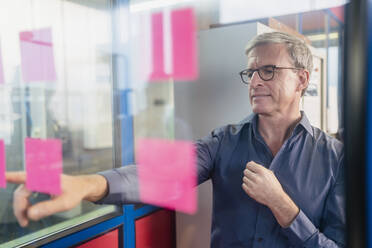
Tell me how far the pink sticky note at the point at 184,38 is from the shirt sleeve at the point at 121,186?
0.57m

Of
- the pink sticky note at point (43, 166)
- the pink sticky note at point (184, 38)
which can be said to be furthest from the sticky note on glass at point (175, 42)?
the pink sticky note at point (43, 166)

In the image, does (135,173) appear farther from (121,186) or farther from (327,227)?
(327,227)

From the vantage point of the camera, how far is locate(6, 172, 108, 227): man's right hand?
134 cm

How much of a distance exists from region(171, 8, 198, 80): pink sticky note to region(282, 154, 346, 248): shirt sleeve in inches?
31.3

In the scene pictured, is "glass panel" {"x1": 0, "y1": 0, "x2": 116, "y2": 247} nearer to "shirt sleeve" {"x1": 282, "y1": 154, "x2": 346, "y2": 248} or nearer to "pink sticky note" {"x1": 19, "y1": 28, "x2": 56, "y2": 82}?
"pink sticky note" {"x1": 19, "y1": 28, "x2": 56, "y2": 82}

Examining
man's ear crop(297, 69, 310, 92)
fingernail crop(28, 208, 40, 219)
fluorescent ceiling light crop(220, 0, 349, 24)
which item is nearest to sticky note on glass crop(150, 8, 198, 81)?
fluorescent ceiling light crop(220, 0, 349, 24)

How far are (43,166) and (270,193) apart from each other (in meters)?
1.06

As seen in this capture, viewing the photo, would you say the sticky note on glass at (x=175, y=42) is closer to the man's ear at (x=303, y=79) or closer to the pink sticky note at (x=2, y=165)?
the man's ear at (x=303, y=79)

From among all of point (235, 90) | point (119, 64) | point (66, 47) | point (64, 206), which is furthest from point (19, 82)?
point (235, 90)

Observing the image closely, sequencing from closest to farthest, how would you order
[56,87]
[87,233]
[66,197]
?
1. [66,197]
2. [87,233]
3. [56,87]

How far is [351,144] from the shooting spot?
1.01m

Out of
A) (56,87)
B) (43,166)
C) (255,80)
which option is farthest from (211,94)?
(56,87)

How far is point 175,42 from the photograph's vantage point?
1.53m

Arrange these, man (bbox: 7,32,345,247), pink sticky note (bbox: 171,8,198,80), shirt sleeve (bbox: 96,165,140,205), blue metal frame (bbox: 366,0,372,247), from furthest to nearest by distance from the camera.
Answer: pink sticky note (bbox: 171,8,198,80)
shirt sleeve (bbox: 96,165,140,205)
man (bbox: 7,32,345,247)
blue metal frame (bbox: 366,0,372,247)
